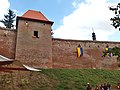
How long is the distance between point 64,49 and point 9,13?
21005 millimetres

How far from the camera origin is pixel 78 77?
1922 cm

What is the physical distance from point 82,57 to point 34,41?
5634 mm

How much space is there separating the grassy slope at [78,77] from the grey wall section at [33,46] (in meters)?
1.95

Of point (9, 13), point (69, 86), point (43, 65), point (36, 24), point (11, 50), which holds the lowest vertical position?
point (69, 86)

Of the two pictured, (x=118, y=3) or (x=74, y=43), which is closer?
(x=118, y=3)

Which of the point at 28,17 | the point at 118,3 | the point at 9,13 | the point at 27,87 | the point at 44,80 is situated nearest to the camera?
the point at 118,3

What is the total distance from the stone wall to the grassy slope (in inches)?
158

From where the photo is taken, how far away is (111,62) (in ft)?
80.2

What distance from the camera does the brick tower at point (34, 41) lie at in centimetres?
2112

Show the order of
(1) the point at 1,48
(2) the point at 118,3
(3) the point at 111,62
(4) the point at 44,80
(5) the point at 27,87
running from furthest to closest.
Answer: (3) the point at 111,62 < (1) the point at 1,48 < (4) the point at 44,80 < (5) the point at 27,87 < (2) the point at 118,3

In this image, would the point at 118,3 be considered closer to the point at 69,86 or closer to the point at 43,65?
the point at 69,86

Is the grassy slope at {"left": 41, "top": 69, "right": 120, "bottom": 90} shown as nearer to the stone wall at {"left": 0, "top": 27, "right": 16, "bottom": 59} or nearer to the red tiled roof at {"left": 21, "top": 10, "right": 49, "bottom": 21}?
the stone wall at {"left": 0, "top": 27, "right": 16, "bottom": 59}

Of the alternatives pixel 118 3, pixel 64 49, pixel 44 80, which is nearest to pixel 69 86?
pixel 44 80

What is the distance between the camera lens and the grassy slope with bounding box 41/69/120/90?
17.0 meters
